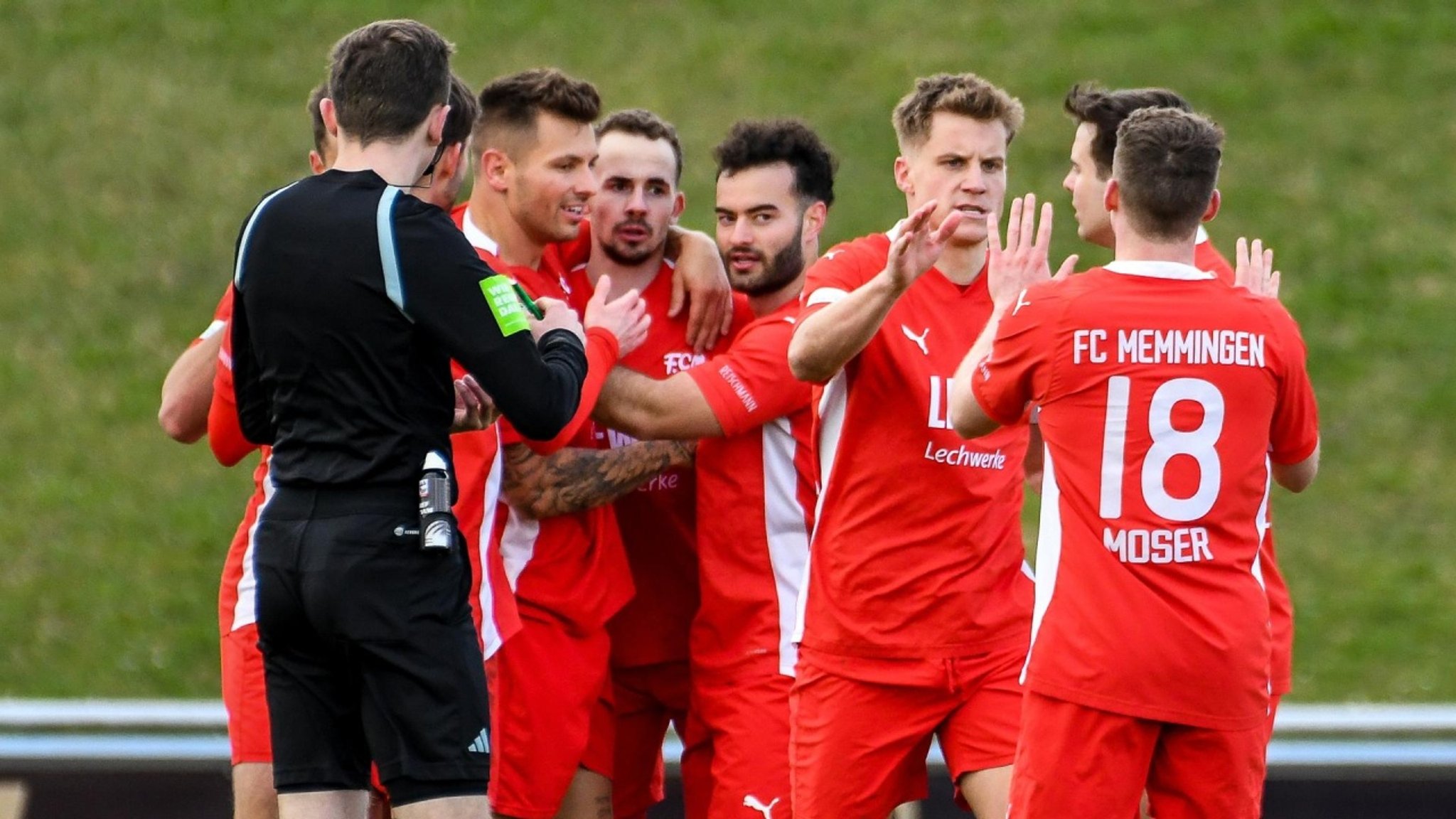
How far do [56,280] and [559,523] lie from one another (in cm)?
875

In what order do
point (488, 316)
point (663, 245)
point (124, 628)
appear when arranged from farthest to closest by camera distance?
1. point (124, 628)
2. point (663, 245)
3. point (488, 316)

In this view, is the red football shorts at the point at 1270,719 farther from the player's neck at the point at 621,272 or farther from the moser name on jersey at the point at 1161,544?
the player's neck at the point at 621,272

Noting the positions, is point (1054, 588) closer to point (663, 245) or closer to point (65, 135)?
point (663, 245)

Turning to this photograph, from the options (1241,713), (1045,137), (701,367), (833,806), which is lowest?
(833,806)

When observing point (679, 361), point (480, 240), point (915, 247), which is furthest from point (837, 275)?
point (480, 240)

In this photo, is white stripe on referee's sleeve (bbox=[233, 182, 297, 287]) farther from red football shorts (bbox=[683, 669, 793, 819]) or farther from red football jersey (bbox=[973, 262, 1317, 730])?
red football shorts (bbox=[683, 669, 793, 819])

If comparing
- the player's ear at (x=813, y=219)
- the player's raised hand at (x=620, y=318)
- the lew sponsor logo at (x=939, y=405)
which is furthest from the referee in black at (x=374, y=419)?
the player's ear at (x=813, y=219)

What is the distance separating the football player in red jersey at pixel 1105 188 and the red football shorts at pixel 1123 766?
2.30ft

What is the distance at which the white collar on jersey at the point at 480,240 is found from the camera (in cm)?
552

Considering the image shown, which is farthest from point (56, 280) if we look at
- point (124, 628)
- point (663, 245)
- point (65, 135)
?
point (663, 245)

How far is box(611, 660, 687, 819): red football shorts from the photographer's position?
5.88m

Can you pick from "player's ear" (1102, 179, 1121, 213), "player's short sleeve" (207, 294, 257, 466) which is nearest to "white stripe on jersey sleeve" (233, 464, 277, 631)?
"player's short sleeve" (207, 294, 257, 466)

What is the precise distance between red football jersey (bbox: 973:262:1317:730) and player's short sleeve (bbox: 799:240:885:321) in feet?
2.70

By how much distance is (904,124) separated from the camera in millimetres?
5551
